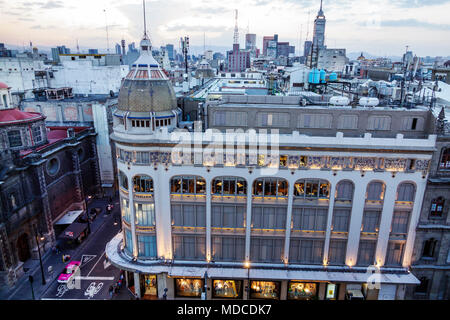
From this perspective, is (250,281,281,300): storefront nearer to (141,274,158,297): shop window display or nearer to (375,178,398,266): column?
(141,274,158,297): shop window display

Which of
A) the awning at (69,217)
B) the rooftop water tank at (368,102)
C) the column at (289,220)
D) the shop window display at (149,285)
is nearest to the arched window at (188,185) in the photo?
the column at (289,220)

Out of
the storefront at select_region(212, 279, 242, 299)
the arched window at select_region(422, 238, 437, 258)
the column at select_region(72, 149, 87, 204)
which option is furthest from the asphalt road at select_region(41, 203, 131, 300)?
the arched window at select_region(422, 238, 437, 258)

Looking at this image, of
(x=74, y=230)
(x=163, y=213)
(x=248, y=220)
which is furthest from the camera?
(x=74, y=230)

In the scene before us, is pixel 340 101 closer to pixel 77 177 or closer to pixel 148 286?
pixel 148 286

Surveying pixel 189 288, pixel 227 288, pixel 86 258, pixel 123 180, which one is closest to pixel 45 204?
pixel 86 258

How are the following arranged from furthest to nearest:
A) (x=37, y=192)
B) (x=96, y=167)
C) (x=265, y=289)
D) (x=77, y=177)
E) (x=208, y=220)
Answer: (x=96, y=167) → (x=77, y=177) → (x=37, y=192) → (x=265, y=289) → (x=208, y=220)

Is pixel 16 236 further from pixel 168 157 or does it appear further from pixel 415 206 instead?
pixel 415 206

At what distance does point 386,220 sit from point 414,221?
289 cm

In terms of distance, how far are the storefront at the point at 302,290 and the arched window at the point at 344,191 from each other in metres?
10.2

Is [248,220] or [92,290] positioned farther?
[92,290]

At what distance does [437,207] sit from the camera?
33.1 m

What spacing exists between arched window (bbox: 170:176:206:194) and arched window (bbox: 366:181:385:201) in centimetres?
1694

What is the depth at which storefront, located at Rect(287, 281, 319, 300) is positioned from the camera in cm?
3509

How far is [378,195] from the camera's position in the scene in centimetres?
3272
